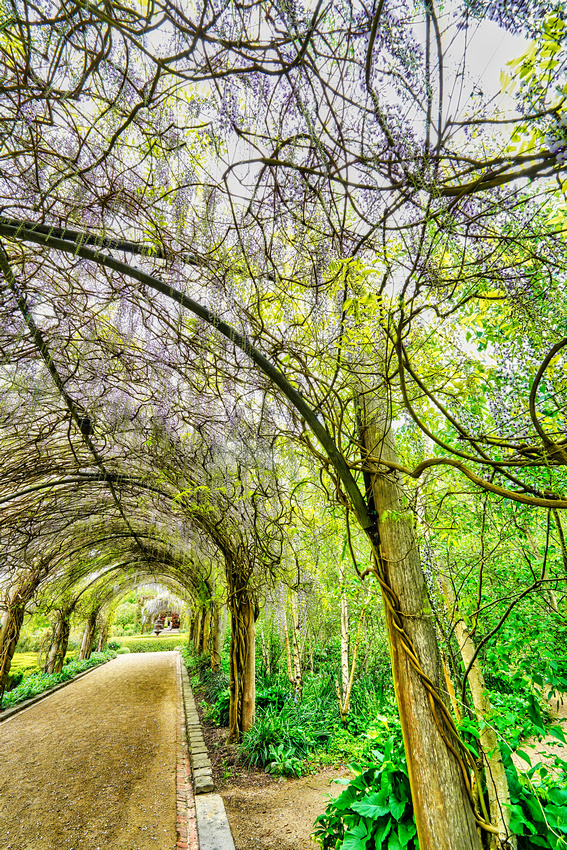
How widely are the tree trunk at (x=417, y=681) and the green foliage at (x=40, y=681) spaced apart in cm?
937

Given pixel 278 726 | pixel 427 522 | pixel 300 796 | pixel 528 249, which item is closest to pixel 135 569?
pixel 278 726

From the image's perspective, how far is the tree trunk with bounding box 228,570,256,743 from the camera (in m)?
5.05

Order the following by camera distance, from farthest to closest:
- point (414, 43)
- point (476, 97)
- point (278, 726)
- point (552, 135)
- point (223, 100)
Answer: point (278, 726) → point (223, 100) → point (414, 43) → point (476, 97) → point (552, 135)

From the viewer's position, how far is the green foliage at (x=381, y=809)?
→ 1.91 metres

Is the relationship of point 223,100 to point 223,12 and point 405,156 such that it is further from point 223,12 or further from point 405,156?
point 405,156

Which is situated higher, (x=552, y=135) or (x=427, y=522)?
(x=552, y=135)

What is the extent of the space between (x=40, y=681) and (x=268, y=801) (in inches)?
329

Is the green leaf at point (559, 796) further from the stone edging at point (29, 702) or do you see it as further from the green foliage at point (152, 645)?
the green foliage at point (152, 645)

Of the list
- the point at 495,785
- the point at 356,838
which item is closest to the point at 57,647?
the point at 356,838

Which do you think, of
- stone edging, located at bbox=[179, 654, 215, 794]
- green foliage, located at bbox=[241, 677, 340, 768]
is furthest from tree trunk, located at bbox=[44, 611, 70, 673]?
green foliage, located at bbox=[241, 677, 340, 768]

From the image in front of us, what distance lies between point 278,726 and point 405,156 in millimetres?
6048

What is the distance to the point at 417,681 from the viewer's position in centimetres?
142

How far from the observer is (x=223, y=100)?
1666 mm

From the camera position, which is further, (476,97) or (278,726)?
(278,726)
